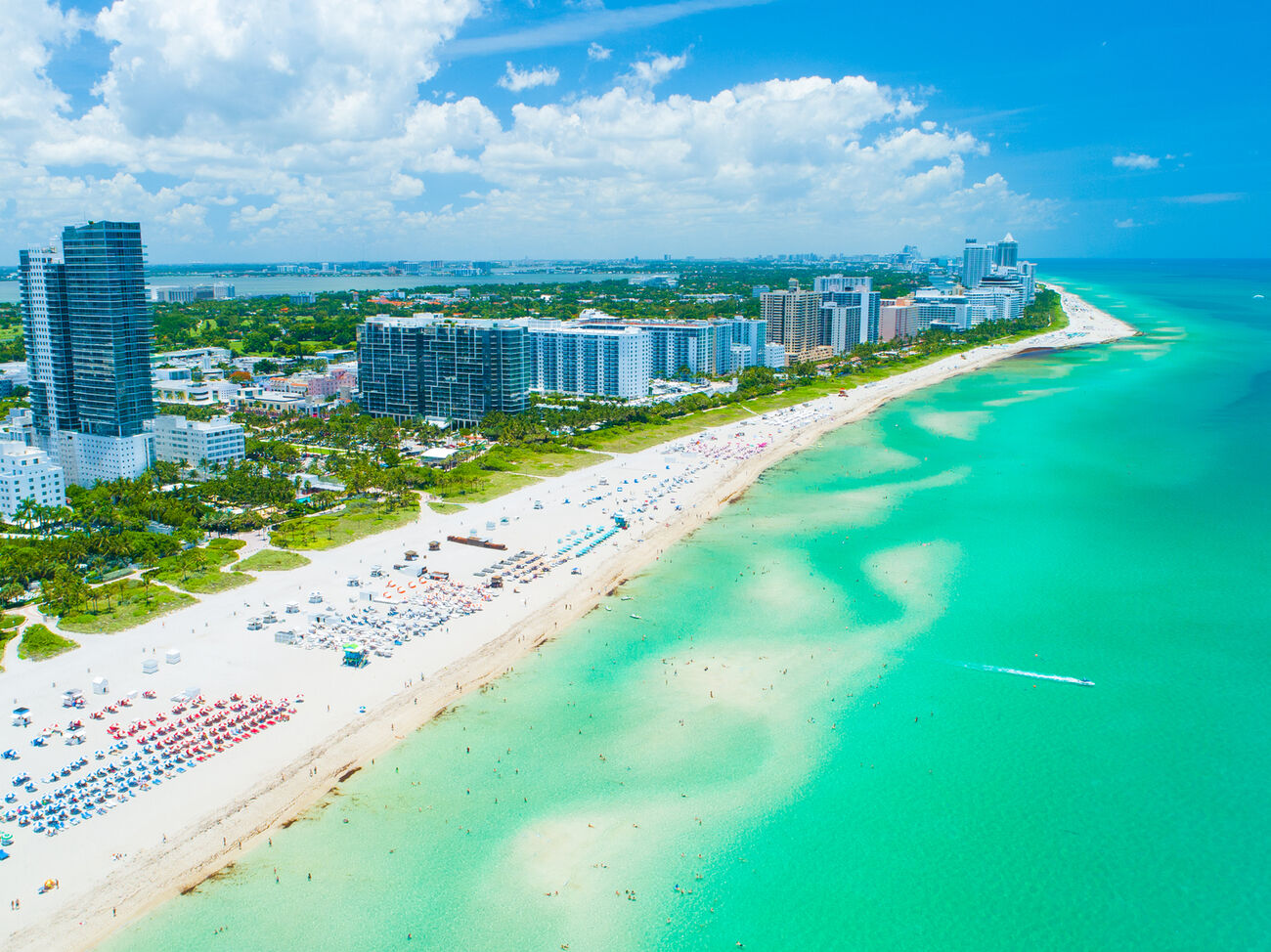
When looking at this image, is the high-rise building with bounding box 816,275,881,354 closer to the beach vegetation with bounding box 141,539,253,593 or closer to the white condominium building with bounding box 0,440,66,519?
the white condominium building with bounding box 0,440,66,519

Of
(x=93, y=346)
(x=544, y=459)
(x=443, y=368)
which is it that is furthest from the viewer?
(x=443, y=368)

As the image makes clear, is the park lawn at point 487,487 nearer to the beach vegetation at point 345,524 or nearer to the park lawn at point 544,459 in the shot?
the park lawn at point 544,459

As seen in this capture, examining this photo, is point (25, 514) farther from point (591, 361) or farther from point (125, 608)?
point (591, 361)

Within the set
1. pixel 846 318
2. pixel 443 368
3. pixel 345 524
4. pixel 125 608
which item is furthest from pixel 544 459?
pixel 846 318

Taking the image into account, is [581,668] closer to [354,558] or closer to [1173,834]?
[354,558]

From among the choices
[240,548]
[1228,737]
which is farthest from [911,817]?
[240,548]
